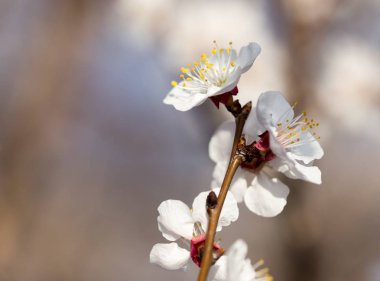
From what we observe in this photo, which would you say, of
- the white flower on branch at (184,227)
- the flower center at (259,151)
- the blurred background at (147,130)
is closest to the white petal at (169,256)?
the white flower on branch at (184,227)

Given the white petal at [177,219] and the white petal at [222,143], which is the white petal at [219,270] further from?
the white petal at [222,143]

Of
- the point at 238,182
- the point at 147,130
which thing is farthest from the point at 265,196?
the point at 147,130

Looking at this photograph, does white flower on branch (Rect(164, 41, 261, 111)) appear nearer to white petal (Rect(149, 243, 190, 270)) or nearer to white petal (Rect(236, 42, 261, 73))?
white petal (Rect(236, 42, 261, 73))

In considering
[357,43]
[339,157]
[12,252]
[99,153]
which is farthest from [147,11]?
[12,252]

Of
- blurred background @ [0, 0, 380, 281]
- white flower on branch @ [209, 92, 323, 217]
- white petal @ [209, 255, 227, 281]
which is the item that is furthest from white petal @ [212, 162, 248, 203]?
blurred background @ [0, 0, 380, 281]

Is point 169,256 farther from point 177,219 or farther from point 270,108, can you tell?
point 270,108

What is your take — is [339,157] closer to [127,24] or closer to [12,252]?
[127,24]

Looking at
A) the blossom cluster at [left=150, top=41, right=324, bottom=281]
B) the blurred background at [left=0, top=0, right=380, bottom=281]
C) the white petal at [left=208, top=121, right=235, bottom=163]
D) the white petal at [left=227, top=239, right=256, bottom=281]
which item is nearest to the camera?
the white petal at [left=227, top=239, right=256, bottom=281]
